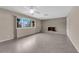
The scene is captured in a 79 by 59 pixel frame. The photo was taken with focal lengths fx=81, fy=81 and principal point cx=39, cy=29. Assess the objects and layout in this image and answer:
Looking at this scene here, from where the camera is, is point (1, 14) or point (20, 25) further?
point (20, 25)

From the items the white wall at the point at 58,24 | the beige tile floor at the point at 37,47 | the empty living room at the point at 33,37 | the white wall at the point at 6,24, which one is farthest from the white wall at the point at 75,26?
the white wall at the point at 58,24

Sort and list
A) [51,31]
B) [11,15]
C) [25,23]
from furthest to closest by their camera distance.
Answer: [51,31] → [25,23] → [11,15]

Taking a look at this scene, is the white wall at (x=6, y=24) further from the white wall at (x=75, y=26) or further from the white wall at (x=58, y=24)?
the white wall at (x=58, y=24)

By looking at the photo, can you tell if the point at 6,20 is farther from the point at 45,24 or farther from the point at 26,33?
the point at 45,24

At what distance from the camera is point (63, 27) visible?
37.1 ft

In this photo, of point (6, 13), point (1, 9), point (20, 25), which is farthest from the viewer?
point (20, 25)

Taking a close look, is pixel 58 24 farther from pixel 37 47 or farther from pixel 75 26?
pixel 37 47

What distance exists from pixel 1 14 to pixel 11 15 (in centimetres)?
115

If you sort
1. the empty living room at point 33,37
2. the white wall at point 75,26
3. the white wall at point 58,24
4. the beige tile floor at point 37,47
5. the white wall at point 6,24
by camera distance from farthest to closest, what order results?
the white wall at point 58,24, the white wall at point 6,24, the empty living room at point 33,37, the white wall at point 75,26, the beige tile floor at point 37,47

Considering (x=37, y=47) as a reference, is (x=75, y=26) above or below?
above

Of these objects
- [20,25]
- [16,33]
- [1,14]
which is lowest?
[16,33]

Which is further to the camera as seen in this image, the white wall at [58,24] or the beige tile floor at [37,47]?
the white wall at [58,24]

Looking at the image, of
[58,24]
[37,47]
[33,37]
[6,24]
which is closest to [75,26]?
[37,47]
